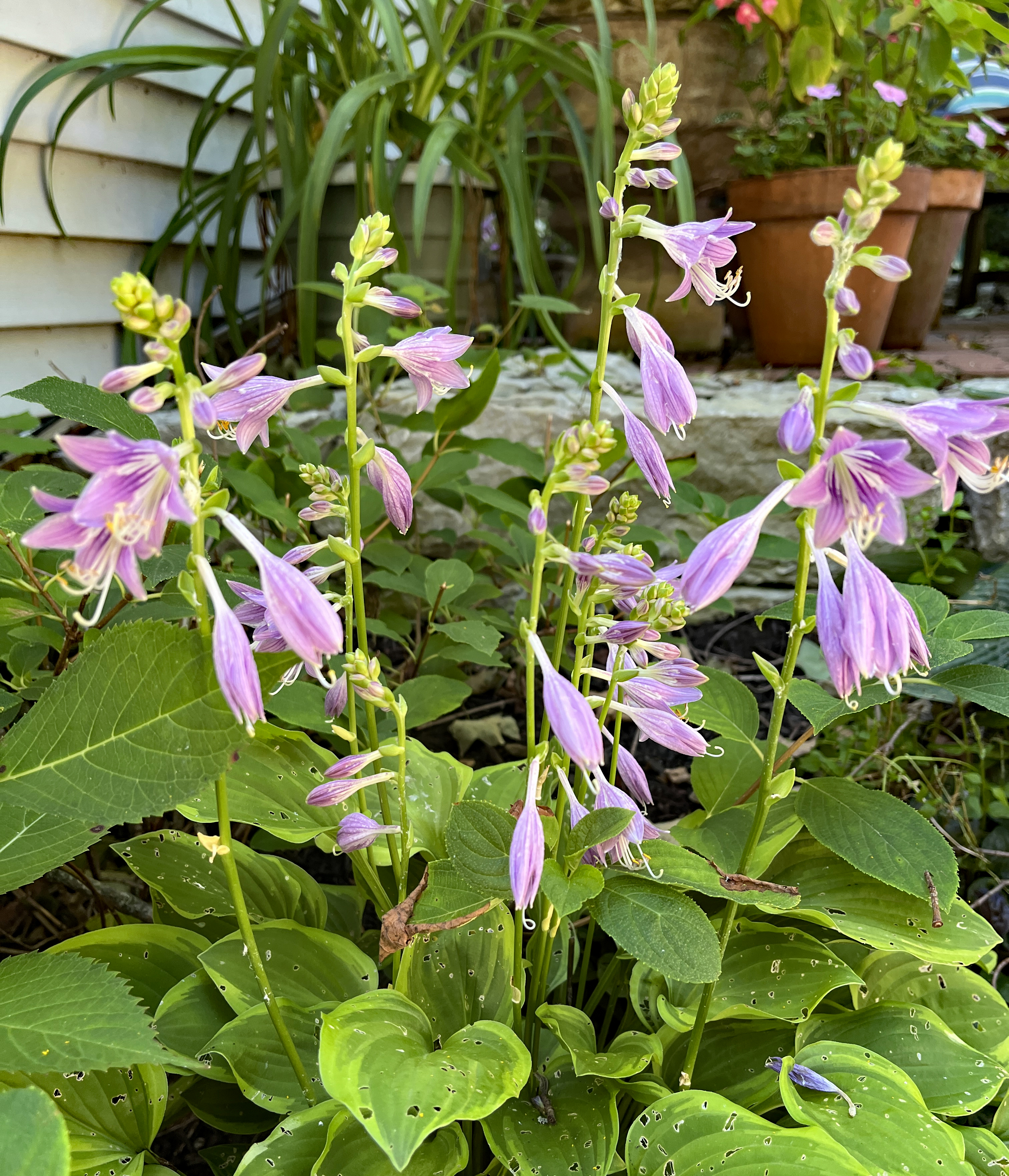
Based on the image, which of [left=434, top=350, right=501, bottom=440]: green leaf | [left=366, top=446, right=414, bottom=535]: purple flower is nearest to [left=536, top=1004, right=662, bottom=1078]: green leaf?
[left=366, top=446, right=414, bottom=535]: purple flower

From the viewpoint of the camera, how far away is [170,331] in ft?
1.80

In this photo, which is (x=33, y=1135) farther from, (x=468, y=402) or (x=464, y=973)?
(x=468, y=402)

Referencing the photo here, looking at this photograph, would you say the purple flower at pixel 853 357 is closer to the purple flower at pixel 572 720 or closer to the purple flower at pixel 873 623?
the purple flower at pixel 873 623

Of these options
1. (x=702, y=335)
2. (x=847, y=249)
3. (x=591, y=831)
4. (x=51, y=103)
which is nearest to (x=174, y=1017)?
(x=591, y=831)

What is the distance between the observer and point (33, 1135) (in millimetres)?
533

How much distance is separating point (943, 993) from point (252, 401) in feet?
3.27

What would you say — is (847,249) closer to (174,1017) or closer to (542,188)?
(174,1017)

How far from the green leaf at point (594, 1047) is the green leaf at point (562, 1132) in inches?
0.9

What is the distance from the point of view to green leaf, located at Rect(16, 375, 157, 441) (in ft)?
2.69

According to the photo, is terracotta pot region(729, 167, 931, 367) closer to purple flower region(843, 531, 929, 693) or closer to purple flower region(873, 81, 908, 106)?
purple flower region(873, 81, 908, 106)

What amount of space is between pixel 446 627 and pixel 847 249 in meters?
0.71

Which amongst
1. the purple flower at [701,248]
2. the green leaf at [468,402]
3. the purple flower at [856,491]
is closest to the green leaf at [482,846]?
the purple flower at [856,491]

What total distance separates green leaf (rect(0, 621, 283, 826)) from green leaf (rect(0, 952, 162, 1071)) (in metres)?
0.15

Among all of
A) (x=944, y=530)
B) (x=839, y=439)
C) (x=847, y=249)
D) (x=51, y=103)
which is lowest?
(x=944, y=530)
